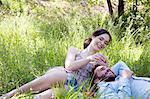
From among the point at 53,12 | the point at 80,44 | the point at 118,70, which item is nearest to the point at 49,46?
the point at 80,44

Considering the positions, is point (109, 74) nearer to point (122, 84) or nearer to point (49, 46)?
point (122, 84)

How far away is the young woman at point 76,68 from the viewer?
4027 millimetres

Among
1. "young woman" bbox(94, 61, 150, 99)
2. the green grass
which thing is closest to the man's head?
"young woman" bbox(94, 61, 150, 99)

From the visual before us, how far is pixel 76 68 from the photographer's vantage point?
418 cm

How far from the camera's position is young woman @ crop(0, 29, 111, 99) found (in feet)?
13.2

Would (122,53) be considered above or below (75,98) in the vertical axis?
below

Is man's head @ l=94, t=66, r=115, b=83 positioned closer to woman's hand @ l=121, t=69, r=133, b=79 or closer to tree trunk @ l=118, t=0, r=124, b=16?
woman's hand @ l=121, t=69, r=133, b=79

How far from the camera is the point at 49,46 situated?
5551mm

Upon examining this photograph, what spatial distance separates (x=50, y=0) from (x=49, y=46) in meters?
5.94

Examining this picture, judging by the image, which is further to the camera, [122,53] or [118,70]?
[122,53]

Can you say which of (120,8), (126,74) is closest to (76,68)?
(126,74)

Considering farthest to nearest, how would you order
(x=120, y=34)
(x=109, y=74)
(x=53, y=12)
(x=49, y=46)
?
(x=53, y=12), (x=120, y=34), (x=49, y=46), (x=109, y=74)

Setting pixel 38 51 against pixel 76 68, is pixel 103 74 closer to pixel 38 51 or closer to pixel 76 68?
pixel 76 68

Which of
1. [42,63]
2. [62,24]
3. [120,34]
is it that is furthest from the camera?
[62,24]
